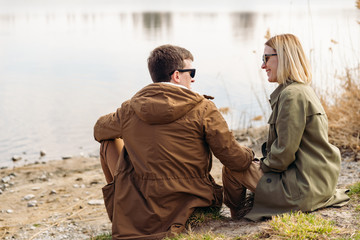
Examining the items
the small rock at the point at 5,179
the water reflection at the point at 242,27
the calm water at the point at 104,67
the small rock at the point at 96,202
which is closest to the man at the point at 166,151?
the small rock at the point at 96,202

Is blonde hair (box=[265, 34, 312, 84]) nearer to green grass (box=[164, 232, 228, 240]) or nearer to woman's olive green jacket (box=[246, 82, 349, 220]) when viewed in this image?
woman's olive green jacket (box=[246, 82, 349, 220])

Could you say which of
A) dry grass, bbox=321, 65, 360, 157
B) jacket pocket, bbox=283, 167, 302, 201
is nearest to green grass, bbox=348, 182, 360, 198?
jacket pocket, bbox=283, 167, 302, 201

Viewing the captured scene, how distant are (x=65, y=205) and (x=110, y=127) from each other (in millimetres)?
2526

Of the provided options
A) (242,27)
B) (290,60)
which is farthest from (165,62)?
(242,27)


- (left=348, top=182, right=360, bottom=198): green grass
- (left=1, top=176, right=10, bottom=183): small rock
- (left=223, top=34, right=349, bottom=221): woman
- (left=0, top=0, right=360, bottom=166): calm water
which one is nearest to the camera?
(left=223, top=34, right=349, bottom=221): woman

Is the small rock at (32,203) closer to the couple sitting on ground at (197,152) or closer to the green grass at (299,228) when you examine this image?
the couple sitting on ground at (197,152)

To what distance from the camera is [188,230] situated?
4016 mm

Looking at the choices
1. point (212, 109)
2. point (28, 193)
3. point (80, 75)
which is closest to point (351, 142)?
point (212, 109)

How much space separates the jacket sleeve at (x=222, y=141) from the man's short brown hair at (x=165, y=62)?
382 millimetres

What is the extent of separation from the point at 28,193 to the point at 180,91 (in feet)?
12.6

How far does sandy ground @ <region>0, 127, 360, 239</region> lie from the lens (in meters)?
4.05

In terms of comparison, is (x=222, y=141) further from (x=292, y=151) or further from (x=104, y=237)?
(x=104, y=237)

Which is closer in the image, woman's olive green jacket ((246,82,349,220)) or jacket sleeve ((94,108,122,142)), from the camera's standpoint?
woman's olive green jacket ((246,82,349,220))

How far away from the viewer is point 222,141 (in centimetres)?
382
